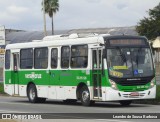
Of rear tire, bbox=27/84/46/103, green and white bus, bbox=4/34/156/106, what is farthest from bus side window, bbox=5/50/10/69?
green and white bus, bbox=4/34/156/106

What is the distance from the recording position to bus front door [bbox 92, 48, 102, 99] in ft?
78.6

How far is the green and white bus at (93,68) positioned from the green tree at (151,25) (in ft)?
168

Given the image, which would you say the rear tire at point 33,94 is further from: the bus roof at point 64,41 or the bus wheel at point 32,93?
the bus roof at point 64,41

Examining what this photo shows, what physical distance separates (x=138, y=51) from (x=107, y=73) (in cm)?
169

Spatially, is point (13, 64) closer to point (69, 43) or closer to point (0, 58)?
point (69, 43)

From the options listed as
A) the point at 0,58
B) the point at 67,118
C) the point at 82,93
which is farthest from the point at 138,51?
the point at 0,58

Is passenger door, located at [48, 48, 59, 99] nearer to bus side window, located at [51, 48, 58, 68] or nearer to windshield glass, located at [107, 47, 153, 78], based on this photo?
bus side window, located at [51, 48, 58, 68]

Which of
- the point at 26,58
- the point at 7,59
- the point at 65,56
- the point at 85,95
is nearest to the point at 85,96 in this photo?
the point at 85,95

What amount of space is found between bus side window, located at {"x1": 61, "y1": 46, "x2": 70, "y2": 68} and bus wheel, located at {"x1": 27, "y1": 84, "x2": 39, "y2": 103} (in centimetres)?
304

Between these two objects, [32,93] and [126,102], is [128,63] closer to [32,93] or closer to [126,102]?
[126,102]

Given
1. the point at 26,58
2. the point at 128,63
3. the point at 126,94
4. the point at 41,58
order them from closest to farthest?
1. the point at 126,94
2. the point at 128,63
3. the point at 41,58
4. the point at 26,58

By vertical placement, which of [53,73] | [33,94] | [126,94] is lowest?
[33,94]

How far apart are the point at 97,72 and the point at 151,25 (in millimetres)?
55298

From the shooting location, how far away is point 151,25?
78.5 m
